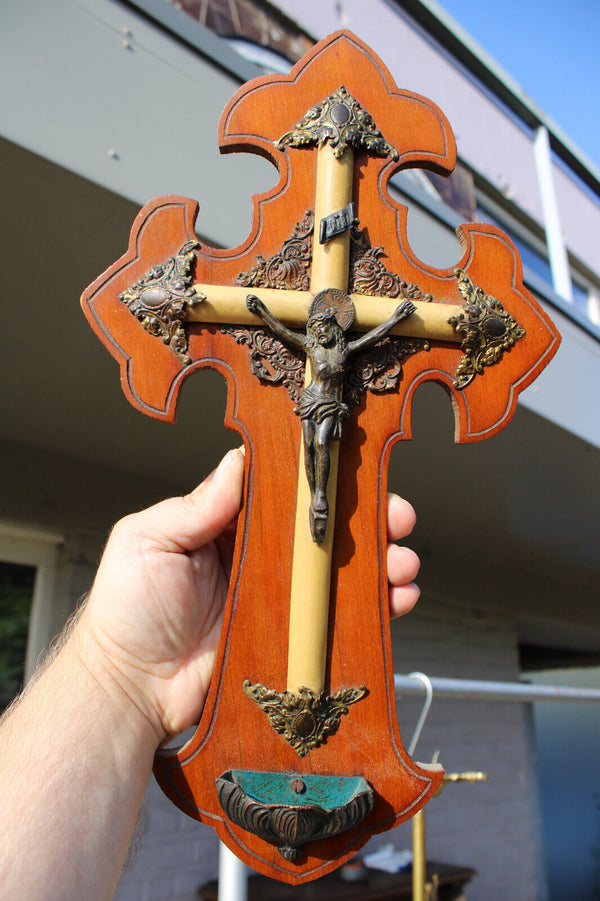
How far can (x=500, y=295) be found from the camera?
927 mm

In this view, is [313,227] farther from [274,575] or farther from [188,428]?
[188,428]

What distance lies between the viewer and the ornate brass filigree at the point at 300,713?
2.39ft

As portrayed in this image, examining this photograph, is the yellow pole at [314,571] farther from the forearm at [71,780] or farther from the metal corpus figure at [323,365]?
the forearm at [71,780]

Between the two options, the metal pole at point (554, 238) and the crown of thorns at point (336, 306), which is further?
the metal pole at point (554, 238)

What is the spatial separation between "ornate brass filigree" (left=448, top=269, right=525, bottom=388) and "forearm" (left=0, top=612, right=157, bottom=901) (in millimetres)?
552

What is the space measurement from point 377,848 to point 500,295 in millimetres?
3362

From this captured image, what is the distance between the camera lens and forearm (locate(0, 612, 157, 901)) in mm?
650

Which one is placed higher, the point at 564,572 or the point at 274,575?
the point at 564,572

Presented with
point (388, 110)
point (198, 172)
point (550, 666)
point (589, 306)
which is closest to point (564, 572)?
point (589, 306)

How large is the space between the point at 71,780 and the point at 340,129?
800 millimetres

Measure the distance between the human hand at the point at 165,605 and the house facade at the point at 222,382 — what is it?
25 centimetres

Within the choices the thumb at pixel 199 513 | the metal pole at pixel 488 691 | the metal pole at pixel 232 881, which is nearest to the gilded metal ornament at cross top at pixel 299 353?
the thumb at pixel 199 513

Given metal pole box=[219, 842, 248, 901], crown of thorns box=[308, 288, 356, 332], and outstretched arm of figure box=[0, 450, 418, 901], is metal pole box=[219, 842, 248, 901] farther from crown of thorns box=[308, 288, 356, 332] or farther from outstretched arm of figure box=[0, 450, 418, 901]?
crown of thorns box=[308, 288, 356, 332]

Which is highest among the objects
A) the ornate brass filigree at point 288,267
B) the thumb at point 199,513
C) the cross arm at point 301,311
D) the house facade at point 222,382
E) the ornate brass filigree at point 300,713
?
the house facade at point 222,382
